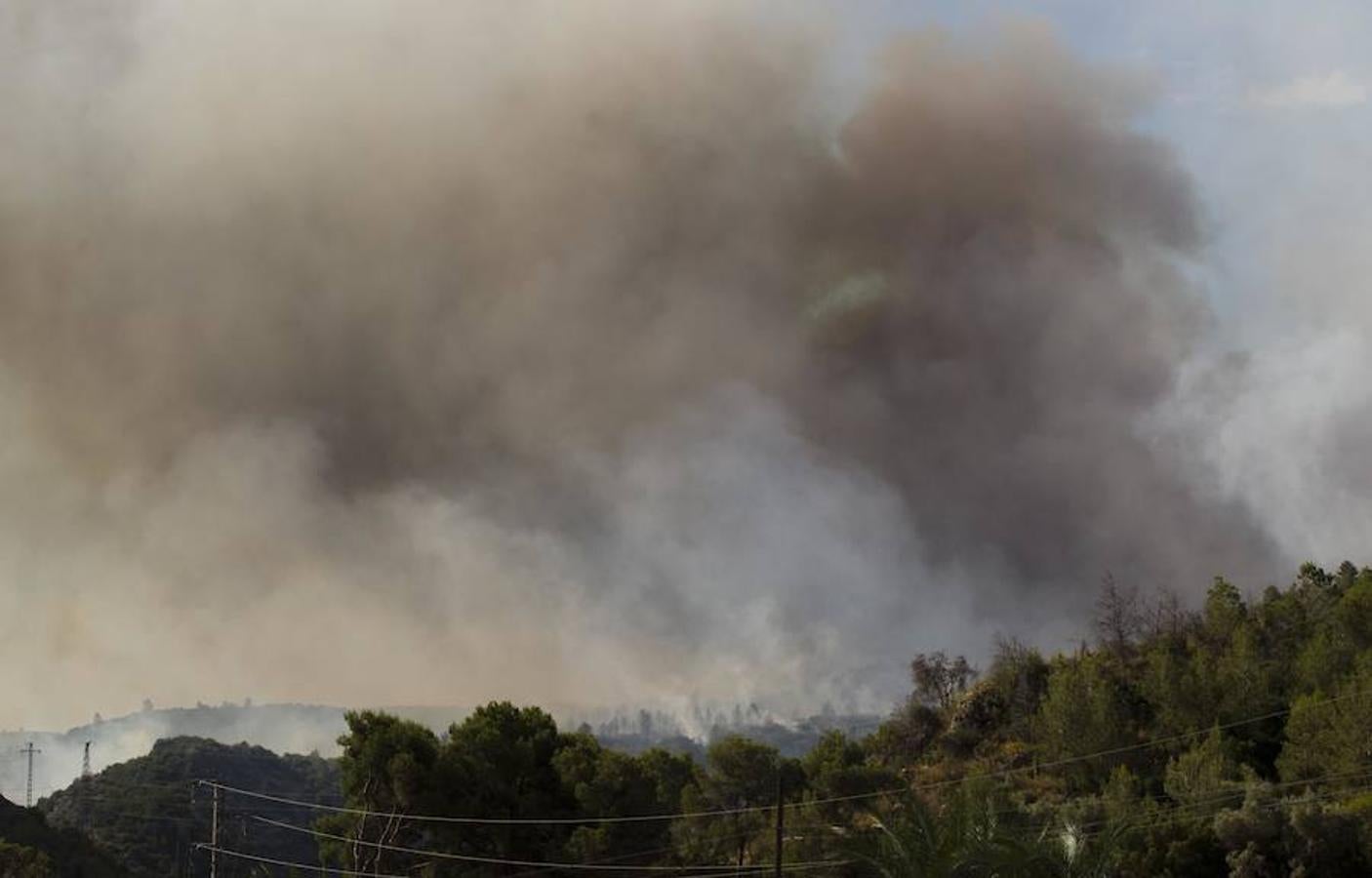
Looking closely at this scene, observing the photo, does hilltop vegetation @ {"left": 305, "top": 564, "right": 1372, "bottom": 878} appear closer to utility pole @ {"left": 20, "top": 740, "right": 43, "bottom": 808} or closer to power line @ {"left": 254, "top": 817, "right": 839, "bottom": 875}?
power line @ {"left": 254, "top": 817, "right": 839, "bottom": 875}

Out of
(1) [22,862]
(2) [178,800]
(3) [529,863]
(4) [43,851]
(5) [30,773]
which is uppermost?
(5) [30,773]

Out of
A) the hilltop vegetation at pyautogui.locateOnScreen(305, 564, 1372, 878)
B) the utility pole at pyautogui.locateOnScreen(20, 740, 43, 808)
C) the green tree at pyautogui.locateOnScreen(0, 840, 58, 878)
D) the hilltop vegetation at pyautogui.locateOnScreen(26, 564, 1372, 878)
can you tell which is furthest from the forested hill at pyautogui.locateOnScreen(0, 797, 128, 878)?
the utility pole at pyautogui.locateOnScreen(20, 740, 43, 808)

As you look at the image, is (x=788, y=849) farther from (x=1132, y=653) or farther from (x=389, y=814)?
(x=1132, y=653)

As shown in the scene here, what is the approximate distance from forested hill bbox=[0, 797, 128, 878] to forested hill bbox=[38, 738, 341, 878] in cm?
247

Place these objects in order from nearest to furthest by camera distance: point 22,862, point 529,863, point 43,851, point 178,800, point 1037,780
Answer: point 529,863, point 1037,780, point 22,862, point 43,851, point 178,800

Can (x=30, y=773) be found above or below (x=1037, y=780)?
above

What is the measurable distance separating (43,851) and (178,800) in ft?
47.8

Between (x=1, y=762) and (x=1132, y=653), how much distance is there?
111048 mm

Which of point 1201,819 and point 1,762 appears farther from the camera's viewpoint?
point 1,762

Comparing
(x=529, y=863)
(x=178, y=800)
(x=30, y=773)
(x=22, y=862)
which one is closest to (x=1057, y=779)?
(x=529, y=863)

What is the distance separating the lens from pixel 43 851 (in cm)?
7388

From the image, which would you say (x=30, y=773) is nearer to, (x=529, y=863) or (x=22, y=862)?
(x=22, y=862)

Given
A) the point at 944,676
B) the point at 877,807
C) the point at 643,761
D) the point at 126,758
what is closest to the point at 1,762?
the point at 126,758

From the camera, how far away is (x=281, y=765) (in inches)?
3885
